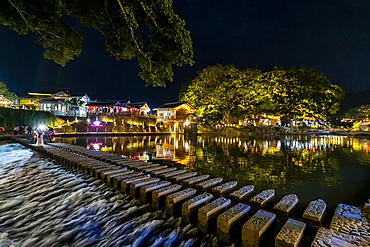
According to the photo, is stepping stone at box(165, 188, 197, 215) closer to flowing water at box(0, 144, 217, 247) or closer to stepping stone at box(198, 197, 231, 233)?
flowing water at box(0, 144, 217, 247)

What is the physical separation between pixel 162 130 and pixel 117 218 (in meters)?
34.5

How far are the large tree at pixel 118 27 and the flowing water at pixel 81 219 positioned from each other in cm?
472

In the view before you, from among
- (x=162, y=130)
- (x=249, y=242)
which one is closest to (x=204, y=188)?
(x=249, y=242)

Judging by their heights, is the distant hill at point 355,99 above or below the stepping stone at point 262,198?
above

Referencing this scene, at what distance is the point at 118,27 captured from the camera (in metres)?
6.18

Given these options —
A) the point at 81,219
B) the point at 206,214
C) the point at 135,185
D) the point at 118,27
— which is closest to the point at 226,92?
the point at 118,27

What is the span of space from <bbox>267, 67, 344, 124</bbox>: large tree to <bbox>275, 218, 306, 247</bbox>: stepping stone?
1395 inches

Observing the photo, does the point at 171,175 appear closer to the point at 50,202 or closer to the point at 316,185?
the point at 50,202

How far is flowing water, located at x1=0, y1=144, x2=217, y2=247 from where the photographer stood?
2539mm

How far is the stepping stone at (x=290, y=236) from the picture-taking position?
1.86 meters

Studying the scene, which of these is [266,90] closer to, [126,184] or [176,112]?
[176,112]

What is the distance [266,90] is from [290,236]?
117ft

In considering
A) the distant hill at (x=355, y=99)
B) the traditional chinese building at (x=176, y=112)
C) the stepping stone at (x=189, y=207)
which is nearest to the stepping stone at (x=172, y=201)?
the stepping stone at (x=189, y=207)

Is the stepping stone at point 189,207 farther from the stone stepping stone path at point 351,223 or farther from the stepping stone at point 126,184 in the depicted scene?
the stone stepping stone path at point 351,223
